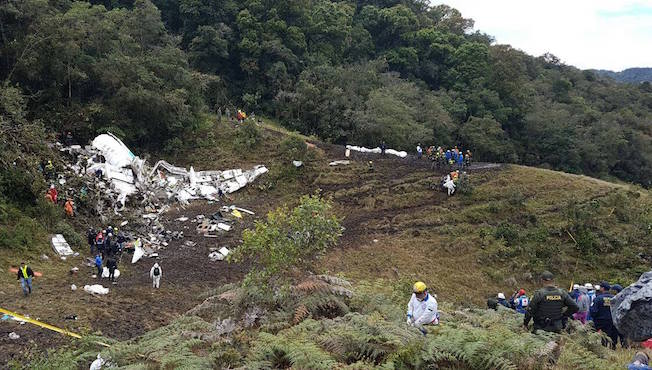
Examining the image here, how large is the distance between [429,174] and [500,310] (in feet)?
55.7

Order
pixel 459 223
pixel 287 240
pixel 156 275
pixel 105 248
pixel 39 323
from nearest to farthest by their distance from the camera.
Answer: pixel 287 240 < pixel 39 323 < pixel 156 275 < pixel 105 248 < pixel 459 223

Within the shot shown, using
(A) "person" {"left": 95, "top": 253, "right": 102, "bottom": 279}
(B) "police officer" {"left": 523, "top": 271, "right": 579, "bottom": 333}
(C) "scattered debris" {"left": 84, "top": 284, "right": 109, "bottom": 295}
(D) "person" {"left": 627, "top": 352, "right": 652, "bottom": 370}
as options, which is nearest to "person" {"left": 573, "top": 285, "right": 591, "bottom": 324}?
(B) "police officer" {"left": 523, "top": 271, "right": 579, "bottom": 333}

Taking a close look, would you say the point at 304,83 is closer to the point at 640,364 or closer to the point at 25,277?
the point at 25,277

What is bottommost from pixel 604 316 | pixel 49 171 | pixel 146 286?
pixel 146 286

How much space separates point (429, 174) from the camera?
26922 millimetres

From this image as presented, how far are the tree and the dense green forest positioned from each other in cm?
1406

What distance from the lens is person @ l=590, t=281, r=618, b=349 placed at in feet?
30.4

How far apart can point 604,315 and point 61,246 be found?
16.8 m

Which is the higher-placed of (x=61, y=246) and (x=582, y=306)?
(x=582, y=306)

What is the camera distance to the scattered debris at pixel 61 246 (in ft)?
55.7

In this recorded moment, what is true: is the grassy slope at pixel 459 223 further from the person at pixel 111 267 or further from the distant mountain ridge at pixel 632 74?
the distant mountain ridge at pixel 632 74

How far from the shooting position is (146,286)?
51.8ft

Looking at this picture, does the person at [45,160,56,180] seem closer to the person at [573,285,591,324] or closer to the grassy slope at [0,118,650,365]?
the grassy slope at [0,118,650,365]

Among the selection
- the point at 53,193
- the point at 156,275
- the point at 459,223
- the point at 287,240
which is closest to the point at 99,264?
the point at 156,275
